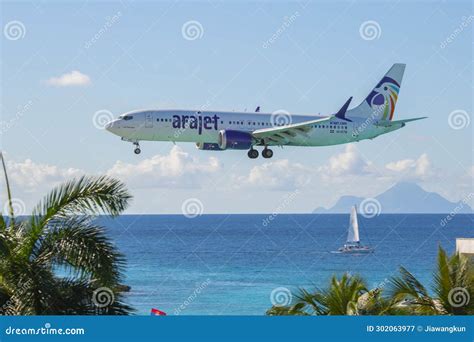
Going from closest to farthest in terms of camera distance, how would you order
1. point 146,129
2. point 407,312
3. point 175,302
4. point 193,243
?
point 407,312 < point 146,129 < point 175,302 < point 193,243

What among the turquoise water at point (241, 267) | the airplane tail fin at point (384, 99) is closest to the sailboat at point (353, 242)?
the turquoise water at point (241, 267)

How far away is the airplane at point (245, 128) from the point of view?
5209cm

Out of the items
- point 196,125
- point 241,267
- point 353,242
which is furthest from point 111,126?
point 353,242

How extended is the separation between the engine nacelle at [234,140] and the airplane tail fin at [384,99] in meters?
14.3

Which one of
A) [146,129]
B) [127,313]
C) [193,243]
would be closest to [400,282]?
[127,313]

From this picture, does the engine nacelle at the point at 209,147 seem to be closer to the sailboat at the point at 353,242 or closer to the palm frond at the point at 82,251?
the palm frond at the point at 82,251

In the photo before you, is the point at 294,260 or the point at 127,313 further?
the point at 294,260

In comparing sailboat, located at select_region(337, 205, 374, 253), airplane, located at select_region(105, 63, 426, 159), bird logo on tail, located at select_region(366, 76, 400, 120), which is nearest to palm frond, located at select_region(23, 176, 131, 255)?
airplane, located at select_region(105, 63, 426, 159)

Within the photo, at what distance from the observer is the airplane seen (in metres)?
52.1

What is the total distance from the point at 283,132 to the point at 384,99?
19.8 meters

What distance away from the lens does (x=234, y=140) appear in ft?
176

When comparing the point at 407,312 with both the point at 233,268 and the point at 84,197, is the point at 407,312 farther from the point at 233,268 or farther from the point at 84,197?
the point at 233,268

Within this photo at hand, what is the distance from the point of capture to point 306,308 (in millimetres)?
18562

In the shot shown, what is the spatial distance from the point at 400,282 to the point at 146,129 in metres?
34.4
